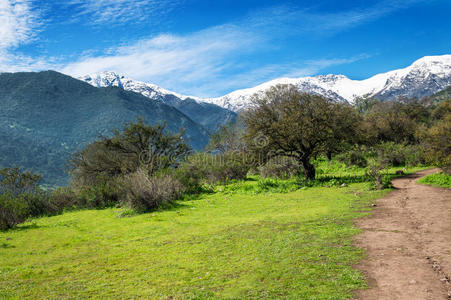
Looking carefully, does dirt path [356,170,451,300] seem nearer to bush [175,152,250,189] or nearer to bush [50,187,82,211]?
bush [175,152,250,189]

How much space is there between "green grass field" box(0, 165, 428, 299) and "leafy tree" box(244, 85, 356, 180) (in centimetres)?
807

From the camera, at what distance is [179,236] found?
34.2 ft

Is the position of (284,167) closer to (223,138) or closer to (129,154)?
(129,154)

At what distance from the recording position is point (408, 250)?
23.7ft

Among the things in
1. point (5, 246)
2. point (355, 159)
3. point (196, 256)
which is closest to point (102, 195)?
point (5, 246)

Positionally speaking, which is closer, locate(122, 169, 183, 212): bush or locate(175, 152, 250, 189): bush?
locate(122, 169, 183, 212): bush

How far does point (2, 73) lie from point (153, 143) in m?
199

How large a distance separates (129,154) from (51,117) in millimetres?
150826

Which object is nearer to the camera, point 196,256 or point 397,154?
point 196,256

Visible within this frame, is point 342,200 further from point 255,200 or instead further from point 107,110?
point 107,110

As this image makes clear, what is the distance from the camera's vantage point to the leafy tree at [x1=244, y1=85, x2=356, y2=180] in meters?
21.9

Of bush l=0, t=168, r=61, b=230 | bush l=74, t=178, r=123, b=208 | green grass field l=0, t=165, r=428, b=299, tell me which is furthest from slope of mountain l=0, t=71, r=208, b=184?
green grass field l=0, t=165, r=428, b=299

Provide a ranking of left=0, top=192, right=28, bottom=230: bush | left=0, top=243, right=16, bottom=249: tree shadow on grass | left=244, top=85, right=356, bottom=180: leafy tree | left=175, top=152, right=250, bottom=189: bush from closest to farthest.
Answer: left=0, top=243, right=16, bottom=249: tree shadow on grass < left=0, top=192, right=28, bottom=230: bush < left=244, top=85, right=356, bottom=180: leafy tree < left=175, top=152, right=250, bottom=189: bush

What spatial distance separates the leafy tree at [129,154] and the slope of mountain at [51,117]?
7977 cm
